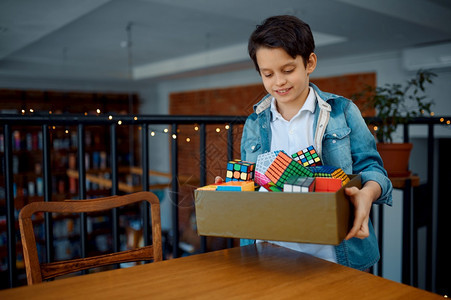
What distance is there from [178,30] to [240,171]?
143 inches

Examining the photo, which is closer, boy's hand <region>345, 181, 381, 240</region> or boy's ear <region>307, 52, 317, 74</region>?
boy's hand <region>345, 181, 381, 240</region>

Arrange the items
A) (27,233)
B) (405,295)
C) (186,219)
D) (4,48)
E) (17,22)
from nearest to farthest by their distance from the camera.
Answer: (405,295) → (27,233) → (17,22) → (4,48) → (186,219)

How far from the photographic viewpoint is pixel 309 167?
94 centimetres

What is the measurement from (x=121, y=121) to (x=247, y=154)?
1.71 feet

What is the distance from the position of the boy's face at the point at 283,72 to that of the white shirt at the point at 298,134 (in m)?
0.07

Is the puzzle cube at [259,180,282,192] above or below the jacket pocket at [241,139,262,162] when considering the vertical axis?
below

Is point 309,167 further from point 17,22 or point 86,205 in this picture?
point 17,22

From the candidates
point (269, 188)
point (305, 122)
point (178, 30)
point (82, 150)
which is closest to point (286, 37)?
point (305, 122)

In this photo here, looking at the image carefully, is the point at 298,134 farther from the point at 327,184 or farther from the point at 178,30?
the point at 178,30

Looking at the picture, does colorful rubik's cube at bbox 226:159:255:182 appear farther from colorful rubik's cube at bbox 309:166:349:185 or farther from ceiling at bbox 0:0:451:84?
ceiling at bbox 0:0:451:84

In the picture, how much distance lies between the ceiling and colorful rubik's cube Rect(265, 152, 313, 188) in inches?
84.2

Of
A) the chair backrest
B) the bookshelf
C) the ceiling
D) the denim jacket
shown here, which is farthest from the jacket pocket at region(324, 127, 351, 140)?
the bookshelf

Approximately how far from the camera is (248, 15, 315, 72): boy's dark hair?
3.09 ft

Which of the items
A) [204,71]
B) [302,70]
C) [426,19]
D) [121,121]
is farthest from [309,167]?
[204,71]
